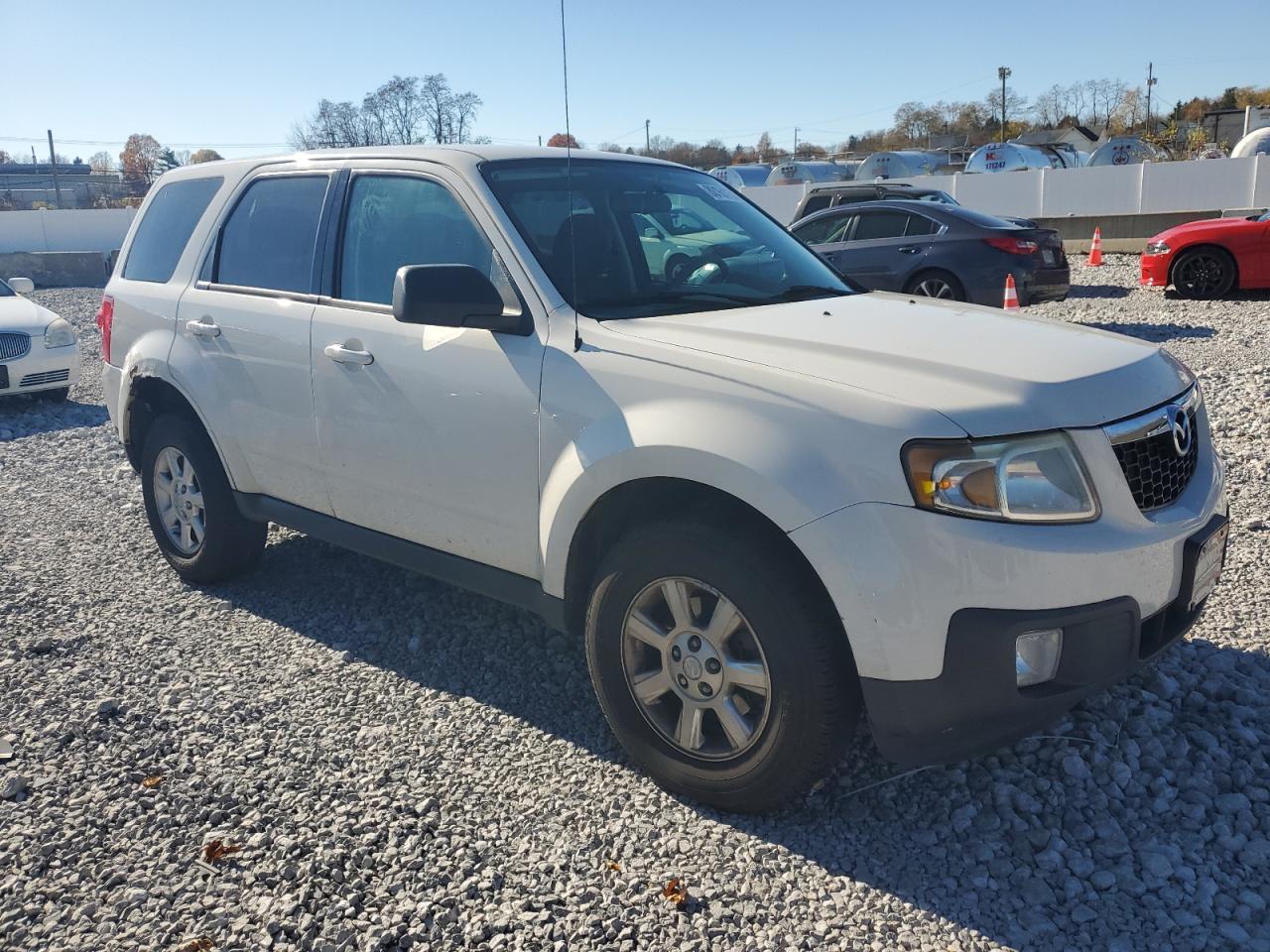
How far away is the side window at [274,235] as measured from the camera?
14.4ft

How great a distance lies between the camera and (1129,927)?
2.65 metres

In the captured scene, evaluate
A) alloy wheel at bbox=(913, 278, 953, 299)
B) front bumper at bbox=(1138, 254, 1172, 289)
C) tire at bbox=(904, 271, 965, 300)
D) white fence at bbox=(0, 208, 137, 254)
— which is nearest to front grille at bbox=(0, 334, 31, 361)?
tire at bbox=(904, 271, 965, 300)

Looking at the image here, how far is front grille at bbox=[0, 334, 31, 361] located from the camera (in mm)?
10195

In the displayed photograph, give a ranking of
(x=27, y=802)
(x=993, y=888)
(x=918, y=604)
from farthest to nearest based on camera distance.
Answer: (x=27, y=802) < (x=993, y=888) < (x=918, y=604)

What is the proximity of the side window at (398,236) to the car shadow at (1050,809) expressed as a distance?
153cm

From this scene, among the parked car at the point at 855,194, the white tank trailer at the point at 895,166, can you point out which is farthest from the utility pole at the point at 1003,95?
the parked car at the point at 855,194

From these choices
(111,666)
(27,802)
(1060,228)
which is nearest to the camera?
(27,802)

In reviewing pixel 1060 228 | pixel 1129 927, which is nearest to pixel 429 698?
pixel 1129 927

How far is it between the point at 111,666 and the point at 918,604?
11.0ft

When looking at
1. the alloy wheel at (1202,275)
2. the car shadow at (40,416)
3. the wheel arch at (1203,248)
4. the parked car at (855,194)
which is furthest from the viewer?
the parked car at (855,194)

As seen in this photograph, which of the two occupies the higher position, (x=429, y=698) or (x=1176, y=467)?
(x=1176, y=467)

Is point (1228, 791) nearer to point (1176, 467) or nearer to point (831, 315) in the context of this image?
point (1176, 467)

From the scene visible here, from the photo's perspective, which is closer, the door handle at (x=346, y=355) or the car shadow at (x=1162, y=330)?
the door handle at (x=346, y=355)

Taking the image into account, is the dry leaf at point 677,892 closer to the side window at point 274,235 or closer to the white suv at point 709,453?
the white suv at point 709,453
